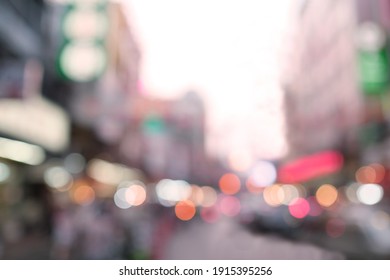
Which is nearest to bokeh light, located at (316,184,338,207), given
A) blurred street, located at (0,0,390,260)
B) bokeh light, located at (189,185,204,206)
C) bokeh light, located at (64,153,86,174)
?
blurred street, located at (0,0,390,260)

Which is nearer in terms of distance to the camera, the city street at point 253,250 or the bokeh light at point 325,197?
the city street at point 253,250

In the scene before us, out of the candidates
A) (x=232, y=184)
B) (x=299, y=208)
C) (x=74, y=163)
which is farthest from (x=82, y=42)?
(x=232, y=184)

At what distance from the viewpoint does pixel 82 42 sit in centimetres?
891

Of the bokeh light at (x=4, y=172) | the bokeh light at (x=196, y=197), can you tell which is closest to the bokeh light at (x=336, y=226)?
the bokeh light at (x=4, y=172)

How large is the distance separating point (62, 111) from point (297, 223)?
36.3ft

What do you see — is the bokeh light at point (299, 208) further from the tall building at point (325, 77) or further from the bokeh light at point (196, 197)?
the bokeh light at point (196, 197)

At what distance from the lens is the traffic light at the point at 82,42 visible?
28.3 feet

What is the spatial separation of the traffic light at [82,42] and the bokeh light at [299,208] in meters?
8.09

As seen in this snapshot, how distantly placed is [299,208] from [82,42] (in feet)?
30.3

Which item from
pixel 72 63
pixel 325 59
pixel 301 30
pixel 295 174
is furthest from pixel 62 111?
pixel 301 30

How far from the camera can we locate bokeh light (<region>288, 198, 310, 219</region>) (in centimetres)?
1360

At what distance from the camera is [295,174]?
5.55 meters

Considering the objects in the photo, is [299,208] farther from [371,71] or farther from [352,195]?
[371,71]
